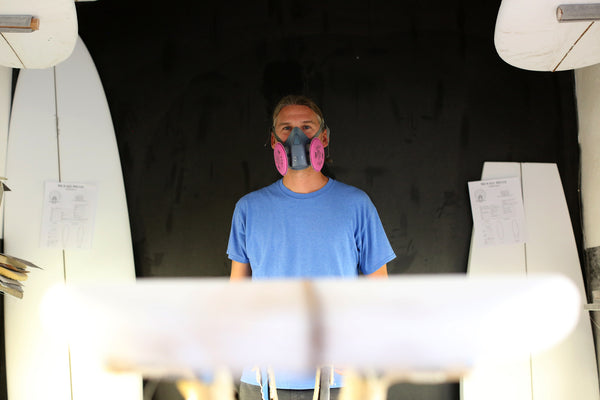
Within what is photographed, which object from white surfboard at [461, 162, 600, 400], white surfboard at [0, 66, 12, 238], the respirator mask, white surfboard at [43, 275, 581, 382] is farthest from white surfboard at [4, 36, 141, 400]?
white surfboard at [43, 275, 581, 382]

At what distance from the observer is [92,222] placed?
284 cm

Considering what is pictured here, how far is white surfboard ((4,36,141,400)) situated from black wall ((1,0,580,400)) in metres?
0.10

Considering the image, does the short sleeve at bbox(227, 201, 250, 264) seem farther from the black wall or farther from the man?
the black wall

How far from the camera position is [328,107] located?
2.96 metres

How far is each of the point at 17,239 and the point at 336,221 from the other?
A: 5.53 feet

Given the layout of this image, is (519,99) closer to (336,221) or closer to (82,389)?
(336,221)

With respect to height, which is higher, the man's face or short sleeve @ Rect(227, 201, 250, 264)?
the man's face

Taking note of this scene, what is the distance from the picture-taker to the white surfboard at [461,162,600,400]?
2.70m

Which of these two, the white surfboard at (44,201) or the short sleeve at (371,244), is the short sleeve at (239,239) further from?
the white surfboard at (44,201)

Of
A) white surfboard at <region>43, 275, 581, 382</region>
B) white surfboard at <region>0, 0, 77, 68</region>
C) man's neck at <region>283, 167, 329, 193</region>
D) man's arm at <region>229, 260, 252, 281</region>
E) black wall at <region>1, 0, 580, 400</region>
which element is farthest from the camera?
black wall at <region>1, 0, 580, 400</region>

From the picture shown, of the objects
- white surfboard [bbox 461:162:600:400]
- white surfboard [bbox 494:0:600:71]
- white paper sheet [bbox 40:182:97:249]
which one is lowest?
white surfboard [bbox 461:162:600:400]

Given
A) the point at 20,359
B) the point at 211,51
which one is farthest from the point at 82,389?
the point at 211,51

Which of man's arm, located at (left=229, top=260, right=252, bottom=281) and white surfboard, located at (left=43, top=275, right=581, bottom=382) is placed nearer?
white surfboard, located at (left=43, top=275, right=581, bottom=382)

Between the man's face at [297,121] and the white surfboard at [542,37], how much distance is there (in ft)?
2.32
